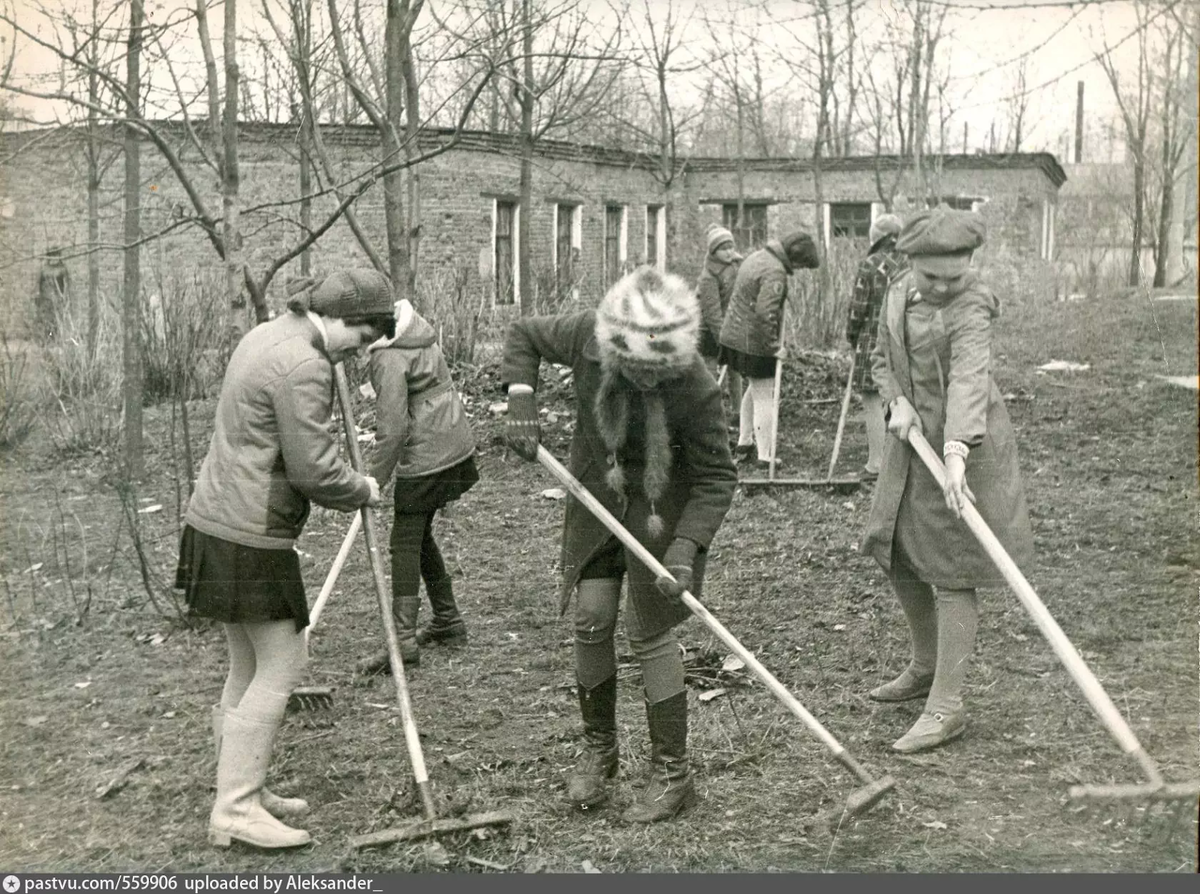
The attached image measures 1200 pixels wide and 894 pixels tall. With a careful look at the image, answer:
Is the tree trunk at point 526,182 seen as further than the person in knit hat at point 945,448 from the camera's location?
Yes

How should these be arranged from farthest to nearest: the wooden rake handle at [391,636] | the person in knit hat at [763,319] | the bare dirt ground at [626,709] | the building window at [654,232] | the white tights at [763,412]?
the building window at [654,232]
the white tights at [763,412]
the person in knit hat at [763,319]
the wooden rake handle at [391,636]
the bare dirt ground at [626,709]

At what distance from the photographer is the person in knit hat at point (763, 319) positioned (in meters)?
8.47

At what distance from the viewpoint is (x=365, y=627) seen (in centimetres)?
559

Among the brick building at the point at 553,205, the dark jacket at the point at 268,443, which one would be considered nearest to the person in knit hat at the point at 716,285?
the brick building at the point at 553,205

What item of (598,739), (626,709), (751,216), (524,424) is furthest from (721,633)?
(751,216)

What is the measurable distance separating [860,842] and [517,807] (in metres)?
1.03

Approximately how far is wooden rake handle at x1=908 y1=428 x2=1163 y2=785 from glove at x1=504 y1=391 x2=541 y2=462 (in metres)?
A: 1.33

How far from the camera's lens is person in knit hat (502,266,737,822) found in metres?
3.51

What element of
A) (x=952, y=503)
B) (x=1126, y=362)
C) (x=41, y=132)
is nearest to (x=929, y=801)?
(x=952, y=503)

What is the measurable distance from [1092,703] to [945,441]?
98 cm

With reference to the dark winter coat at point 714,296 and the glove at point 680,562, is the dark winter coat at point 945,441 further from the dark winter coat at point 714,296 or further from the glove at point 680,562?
the dark winter coat at point 714,296

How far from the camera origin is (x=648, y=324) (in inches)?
134

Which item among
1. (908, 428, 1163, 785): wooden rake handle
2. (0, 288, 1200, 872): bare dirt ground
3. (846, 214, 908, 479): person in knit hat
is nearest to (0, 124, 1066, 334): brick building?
(846, 214, 908, 479): person in knit hat

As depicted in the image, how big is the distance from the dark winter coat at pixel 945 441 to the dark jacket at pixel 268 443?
1992 mm
